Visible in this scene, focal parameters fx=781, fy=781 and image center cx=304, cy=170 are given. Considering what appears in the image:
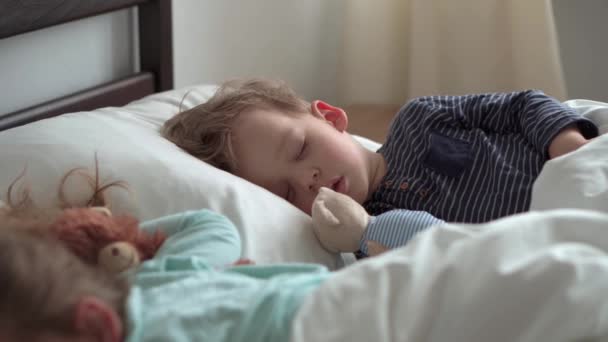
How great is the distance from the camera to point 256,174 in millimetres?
1279

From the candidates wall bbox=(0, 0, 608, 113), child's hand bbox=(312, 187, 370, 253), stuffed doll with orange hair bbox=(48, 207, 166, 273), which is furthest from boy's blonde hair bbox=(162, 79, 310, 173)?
stuffed doll with orange hair bbox=(48, 207, 166, 273)

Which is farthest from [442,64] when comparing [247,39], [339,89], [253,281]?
[253,281]

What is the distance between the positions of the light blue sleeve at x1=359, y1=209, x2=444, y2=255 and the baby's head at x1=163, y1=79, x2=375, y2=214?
0.18m

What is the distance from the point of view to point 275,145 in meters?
1.25

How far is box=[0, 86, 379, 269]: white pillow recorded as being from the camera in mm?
1070

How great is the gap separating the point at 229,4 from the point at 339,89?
2.08ft

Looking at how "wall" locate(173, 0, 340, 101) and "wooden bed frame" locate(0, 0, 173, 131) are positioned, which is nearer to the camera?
"wooden bed frame" locate(0, 0, 173, 131)

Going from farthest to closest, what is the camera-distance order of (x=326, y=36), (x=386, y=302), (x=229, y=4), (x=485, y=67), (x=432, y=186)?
1. (x=326, y=36)
2. (x=485, y=67)
3. (x=229, y=4)
4. (x=432, y=186)
5. (x=386, y=302)

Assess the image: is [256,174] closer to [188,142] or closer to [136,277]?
[188,142]

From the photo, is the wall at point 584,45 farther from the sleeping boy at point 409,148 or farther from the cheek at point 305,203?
the cheek at point 305,203

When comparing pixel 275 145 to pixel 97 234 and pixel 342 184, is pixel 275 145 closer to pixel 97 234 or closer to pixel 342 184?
pixel 342 184

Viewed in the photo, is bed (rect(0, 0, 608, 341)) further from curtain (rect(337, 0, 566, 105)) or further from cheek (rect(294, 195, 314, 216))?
curtain (rect(337, 0, 566, 105))

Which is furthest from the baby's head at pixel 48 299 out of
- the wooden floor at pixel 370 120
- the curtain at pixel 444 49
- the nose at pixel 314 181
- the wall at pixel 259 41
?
the curtain at pixel 444 49

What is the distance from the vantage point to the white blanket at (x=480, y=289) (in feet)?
2.06
